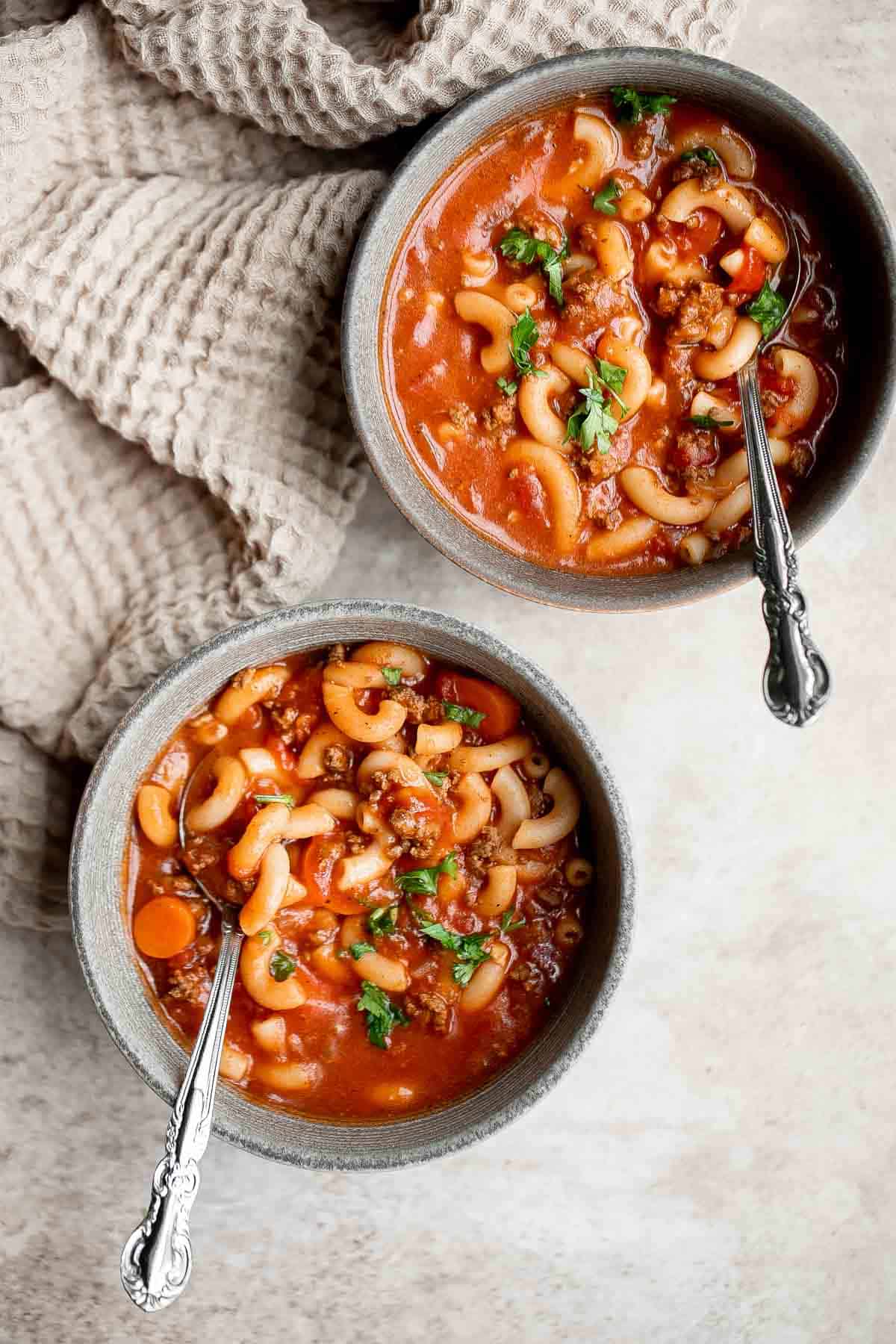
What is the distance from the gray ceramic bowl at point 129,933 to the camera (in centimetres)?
217

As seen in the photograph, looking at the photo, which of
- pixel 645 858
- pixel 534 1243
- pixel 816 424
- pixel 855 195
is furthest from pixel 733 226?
pixel 534 1243

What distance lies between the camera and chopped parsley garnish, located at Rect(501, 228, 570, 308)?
2283mm

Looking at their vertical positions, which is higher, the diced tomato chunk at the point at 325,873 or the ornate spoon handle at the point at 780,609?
the ornate spoon handle at the point at 780,609

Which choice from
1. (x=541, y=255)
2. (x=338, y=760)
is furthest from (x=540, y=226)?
(x=338, y=760)

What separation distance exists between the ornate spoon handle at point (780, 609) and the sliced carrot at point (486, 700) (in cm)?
57

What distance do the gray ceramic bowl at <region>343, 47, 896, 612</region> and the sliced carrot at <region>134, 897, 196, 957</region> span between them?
0.87 meters

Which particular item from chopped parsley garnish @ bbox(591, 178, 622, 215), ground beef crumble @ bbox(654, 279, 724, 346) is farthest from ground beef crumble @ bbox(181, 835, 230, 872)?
chopped parsley garnish @ bbox(591, 178, 622, 215)

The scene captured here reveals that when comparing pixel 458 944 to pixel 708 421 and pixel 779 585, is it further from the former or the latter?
pixel 708 421

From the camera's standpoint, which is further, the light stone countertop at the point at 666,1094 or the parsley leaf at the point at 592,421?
the light stone countertop at the point at 666,1094

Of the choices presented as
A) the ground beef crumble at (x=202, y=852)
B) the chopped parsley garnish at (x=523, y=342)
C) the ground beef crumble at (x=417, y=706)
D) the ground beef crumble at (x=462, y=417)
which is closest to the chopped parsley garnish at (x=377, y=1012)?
the ground beef crumble at (x=202, y=852)

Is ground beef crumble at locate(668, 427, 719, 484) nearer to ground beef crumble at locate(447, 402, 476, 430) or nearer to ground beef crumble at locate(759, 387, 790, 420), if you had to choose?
ground beef crumble at locate(759, 387, 790, 420)

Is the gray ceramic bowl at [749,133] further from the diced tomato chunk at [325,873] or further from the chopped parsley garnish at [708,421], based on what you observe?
the diced tomato chunk at [325,873]

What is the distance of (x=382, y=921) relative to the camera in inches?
90.6

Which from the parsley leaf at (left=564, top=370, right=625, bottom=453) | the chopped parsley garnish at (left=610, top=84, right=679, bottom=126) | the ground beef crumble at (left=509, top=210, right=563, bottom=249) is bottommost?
the parsley leaf at (left=564, top=370, right=625, bottom=453)
